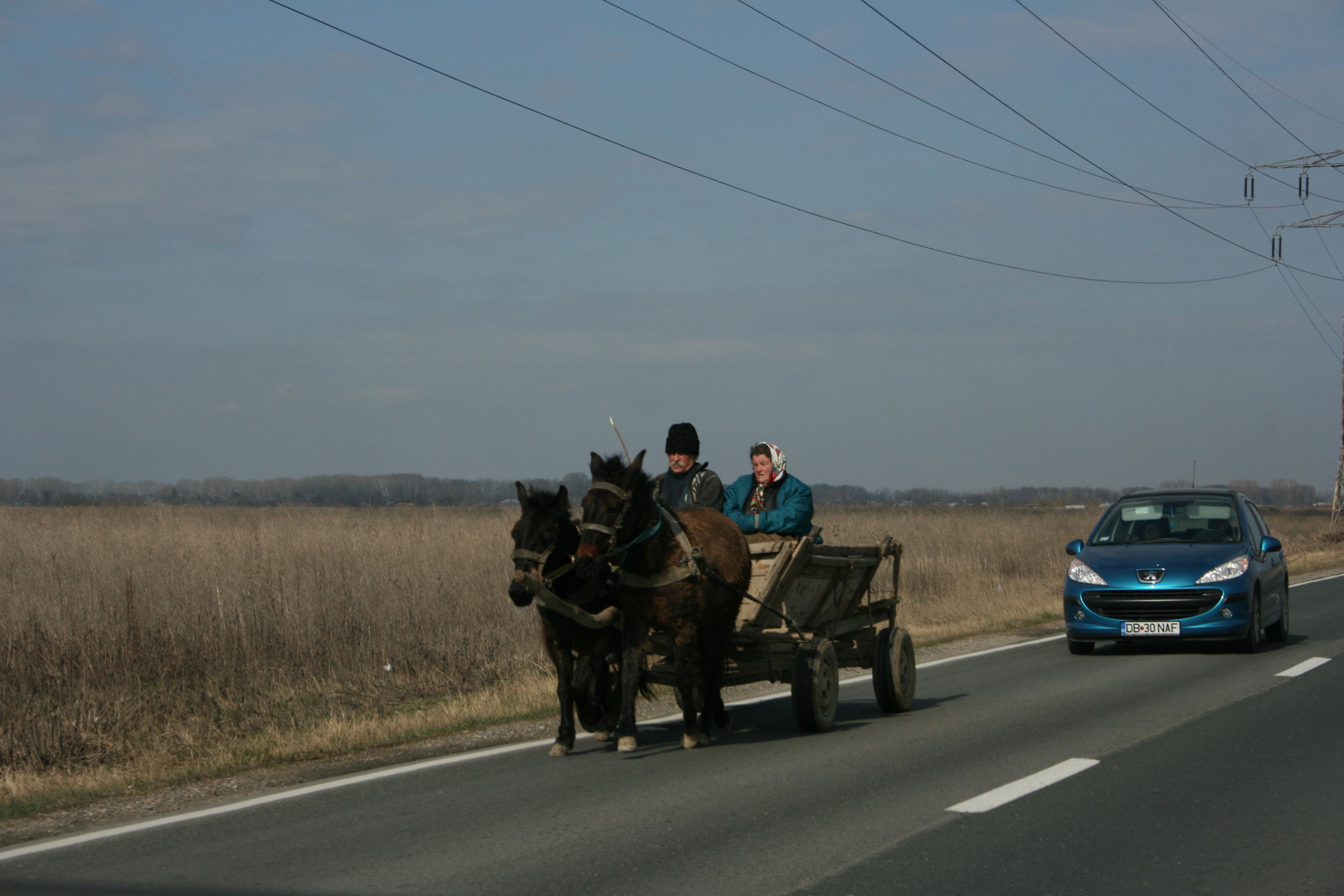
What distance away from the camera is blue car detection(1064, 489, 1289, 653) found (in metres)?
14.4

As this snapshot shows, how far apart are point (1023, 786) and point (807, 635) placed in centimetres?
271

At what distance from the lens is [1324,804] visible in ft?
22.7

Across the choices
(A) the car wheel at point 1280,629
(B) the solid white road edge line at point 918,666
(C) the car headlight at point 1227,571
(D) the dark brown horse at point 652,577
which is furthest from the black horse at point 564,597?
(A) the car wheel at point 1280,629

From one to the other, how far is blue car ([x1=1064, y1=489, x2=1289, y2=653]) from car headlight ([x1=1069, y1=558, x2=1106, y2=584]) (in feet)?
0.03

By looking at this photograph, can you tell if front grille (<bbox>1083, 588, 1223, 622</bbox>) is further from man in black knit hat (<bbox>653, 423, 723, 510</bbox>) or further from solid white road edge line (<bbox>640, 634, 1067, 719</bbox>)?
man in black knit hat (<bbox>653, 423, 723, 510</bbox>)

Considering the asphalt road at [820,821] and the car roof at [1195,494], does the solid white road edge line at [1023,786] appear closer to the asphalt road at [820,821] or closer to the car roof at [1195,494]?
the asphalt road at [820,821]

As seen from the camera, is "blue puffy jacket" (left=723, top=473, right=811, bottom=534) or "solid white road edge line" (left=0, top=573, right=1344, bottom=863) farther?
"blue puffy jacket" (left=723, top=473, right=811, bottom=534)

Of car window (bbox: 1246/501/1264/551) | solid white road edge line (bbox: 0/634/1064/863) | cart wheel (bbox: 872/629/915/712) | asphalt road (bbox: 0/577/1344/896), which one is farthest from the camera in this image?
car window (bbox: 1246/501/1264/551)

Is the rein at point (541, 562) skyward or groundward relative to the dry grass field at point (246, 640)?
skyward

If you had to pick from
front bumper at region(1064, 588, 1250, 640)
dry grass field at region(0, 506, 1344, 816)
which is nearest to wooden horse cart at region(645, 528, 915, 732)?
dry grass field at region(0, 506, 1344, 816)

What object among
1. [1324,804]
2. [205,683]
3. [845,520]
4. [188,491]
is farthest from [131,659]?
[188,491]

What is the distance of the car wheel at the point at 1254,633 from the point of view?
14602 mm

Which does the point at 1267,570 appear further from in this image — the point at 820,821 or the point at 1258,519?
the point at 820,821

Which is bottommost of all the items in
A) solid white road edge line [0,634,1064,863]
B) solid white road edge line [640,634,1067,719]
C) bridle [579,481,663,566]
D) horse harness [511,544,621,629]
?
solid white road edge line [640,634,1067,719]
